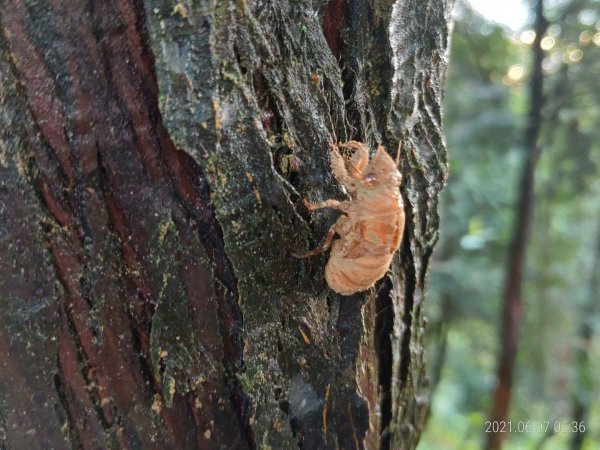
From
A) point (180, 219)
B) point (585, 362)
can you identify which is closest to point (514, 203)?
point (585, 362)

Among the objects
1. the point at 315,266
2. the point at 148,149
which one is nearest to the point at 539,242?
the point at 315,266

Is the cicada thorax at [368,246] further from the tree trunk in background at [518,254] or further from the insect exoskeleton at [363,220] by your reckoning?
the tree trunk in background at [518,254]

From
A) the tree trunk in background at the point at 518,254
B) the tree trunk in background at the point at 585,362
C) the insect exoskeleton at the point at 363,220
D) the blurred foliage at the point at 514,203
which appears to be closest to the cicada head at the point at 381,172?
the insect exoskeleton at the point at 363,220

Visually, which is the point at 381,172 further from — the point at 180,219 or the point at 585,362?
the point at 585,362

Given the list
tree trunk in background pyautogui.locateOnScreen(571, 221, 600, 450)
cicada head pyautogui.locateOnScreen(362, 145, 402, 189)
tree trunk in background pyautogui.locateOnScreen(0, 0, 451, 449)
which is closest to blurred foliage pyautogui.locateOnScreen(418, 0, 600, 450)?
tree trunk in background pyautogui.locateOnScreen(571, 221, 600, 450)

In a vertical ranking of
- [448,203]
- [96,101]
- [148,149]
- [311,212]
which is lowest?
[448,203]

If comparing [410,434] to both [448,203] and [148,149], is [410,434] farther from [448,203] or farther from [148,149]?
[448,203]
